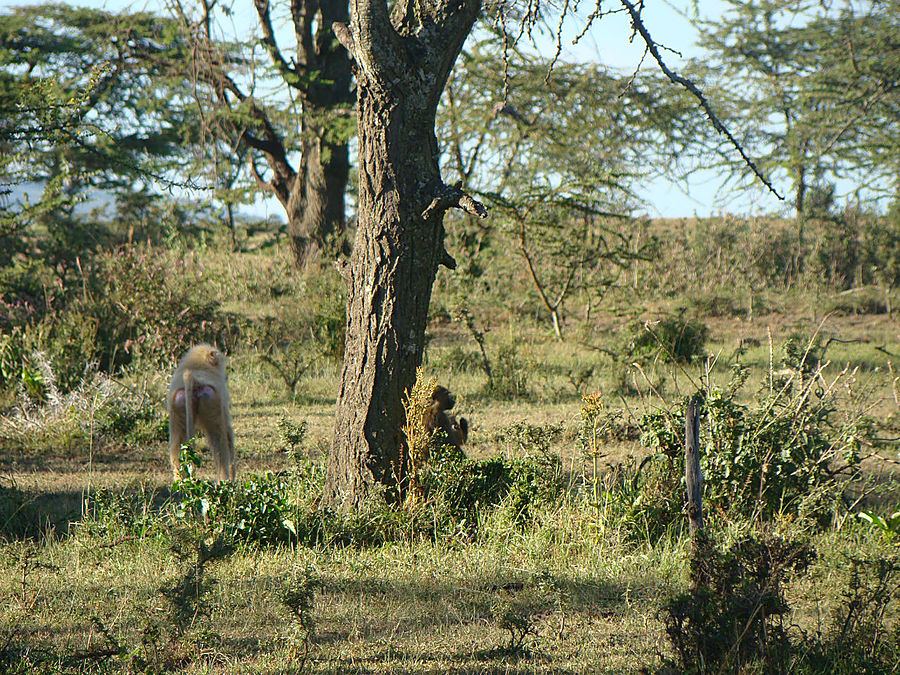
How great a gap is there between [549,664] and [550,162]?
12.6 metres

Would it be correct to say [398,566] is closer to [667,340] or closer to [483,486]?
[483,486]

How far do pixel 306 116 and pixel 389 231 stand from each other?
10.9 meters

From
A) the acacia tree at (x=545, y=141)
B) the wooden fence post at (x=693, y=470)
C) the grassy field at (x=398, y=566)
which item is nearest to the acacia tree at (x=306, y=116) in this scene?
the acacia tree at (x=545, y=141)

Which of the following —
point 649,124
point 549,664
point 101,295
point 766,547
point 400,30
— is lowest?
point 549,664

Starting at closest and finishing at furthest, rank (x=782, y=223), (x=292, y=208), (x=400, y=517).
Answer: (x=400, y=517)
(x=292, y=208)
(x=782, y=223)

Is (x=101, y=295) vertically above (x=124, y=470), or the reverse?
(x=101, y=295)

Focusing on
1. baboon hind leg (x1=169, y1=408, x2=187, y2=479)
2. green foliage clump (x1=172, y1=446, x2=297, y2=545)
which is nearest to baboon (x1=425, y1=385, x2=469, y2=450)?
green foliage clump (x1=172, y1=446, x2=297, y2=545)

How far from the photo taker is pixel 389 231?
5227mm

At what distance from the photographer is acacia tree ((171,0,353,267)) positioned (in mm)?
14914

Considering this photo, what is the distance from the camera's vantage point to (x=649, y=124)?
58.6ft

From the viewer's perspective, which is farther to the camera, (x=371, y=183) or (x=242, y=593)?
(x=371, y=183)

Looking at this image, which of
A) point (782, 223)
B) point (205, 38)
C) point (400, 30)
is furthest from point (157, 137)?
point (400, 30)

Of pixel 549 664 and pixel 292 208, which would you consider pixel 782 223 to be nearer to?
pixel 292 208

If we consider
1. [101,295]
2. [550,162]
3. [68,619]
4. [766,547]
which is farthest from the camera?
[550,162]
